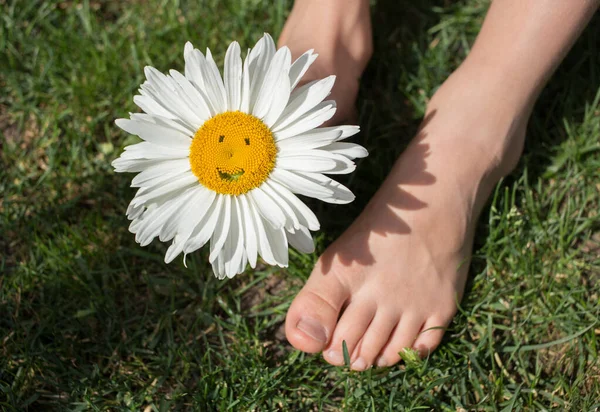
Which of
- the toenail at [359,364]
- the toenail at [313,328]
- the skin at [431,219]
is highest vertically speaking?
the skin at [431,219]

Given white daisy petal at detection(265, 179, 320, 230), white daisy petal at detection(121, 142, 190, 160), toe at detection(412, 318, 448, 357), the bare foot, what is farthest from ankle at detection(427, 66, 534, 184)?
white daisy petal at detection(121, 142, 190, 160)

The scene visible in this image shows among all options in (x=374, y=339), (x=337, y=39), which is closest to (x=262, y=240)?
(x=374, y=339)

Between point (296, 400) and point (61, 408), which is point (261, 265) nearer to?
point (296, 400)

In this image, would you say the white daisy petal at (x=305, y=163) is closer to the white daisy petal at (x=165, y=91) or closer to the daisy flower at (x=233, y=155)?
the daisy flower at (x=233, y=155)

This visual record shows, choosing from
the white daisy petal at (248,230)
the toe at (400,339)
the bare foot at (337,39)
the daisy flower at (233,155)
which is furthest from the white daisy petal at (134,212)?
the toe at (400,339)

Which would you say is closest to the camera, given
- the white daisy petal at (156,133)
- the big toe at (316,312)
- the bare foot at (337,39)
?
the white daisy petal at (156,133)

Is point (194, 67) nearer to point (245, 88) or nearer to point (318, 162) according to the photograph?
point (245, 88)

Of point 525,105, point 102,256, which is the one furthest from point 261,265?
point 525,105
